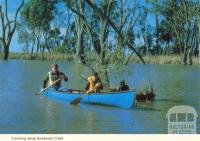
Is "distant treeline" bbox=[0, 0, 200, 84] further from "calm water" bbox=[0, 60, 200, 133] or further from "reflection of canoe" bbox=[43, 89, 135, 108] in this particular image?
"reflection of canoe" bbox=[43, 89, 135, 108]

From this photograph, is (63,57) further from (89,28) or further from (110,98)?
(110,98)

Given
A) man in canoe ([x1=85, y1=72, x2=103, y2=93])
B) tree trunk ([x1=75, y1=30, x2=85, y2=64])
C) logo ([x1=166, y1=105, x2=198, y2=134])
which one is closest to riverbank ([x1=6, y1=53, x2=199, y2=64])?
tree trunk ([x1=75, y1=30, x2=85, y2=64])

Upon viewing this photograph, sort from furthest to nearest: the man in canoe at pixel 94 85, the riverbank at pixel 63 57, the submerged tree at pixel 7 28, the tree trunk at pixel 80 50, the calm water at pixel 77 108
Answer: the riverbank at pixel 63 57 < the tree trunk at pixel 80 50 < the submerged tree at pixel 7 28 < the man in canoe at pixel 94 85 < the calm water at pixel 77 108

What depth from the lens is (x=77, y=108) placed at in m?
8.69

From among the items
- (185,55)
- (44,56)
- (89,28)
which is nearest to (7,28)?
(89,28)

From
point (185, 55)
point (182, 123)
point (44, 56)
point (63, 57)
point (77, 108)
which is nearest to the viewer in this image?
point (182, 123)

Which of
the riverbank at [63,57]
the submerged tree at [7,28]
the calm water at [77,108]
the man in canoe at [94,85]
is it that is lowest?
the calm water at [77,108]

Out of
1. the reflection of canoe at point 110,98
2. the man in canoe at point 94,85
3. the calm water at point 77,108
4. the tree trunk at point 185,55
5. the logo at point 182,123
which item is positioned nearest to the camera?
the logo at point 182,123

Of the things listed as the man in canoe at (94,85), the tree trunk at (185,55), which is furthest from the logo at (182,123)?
the tree trunk at (185,55)

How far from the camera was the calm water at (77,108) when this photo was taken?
7078 mm

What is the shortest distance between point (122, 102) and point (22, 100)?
5.11 ft

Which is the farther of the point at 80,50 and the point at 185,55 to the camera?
the point at 185,55

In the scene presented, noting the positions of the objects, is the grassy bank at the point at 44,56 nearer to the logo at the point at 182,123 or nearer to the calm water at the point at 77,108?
the calm water at the point at 77,108
